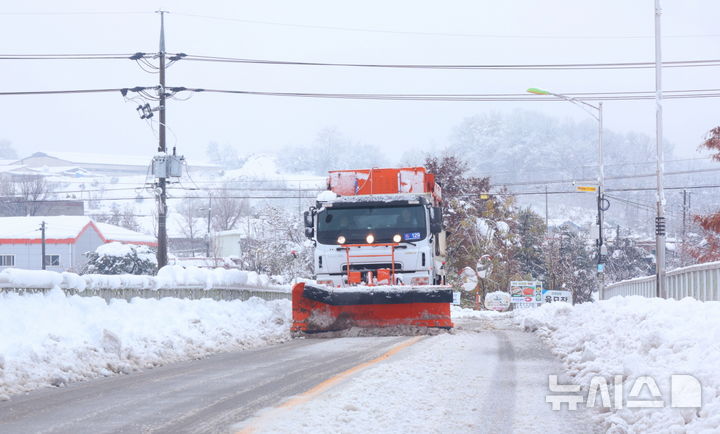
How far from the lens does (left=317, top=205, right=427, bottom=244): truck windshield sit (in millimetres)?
19547

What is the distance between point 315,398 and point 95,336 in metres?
4.75

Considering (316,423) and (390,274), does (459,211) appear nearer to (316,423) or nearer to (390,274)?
(390,274)

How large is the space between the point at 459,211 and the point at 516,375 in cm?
4730

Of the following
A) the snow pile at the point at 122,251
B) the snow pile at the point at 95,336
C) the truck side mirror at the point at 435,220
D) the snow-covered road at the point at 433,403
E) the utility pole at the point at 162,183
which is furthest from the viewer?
the snow pile at the point at 122,251

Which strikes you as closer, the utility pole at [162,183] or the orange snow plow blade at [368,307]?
the orange snow plow blade at [368,307]

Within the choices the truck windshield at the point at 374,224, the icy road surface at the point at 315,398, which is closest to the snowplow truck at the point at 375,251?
the truck windshield at the point at 374,224

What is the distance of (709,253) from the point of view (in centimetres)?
3469

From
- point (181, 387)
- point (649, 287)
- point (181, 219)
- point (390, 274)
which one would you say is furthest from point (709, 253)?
point (181, 219)

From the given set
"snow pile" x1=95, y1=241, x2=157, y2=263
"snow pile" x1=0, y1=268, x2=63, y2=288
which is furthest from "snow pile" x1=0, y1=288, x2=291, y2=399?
"snow pile" x1=95, y1=241, x2=157, y2=263

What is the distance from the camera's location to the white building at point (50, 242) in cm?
7119

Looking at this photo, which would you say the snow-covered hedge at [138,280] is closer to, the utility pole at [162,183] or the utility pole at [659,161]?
the utility pole at [162,183]

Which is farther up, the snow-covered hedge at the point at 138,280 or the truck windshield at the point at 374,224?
the truck windshield at the point at 374,224

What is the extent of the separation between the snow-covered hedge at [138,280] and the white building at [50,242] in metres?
51.6

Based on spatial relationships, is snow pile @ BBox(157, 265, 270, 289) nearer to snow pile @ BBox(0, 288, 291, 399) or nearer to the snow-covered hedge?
the snow-covered hedge
